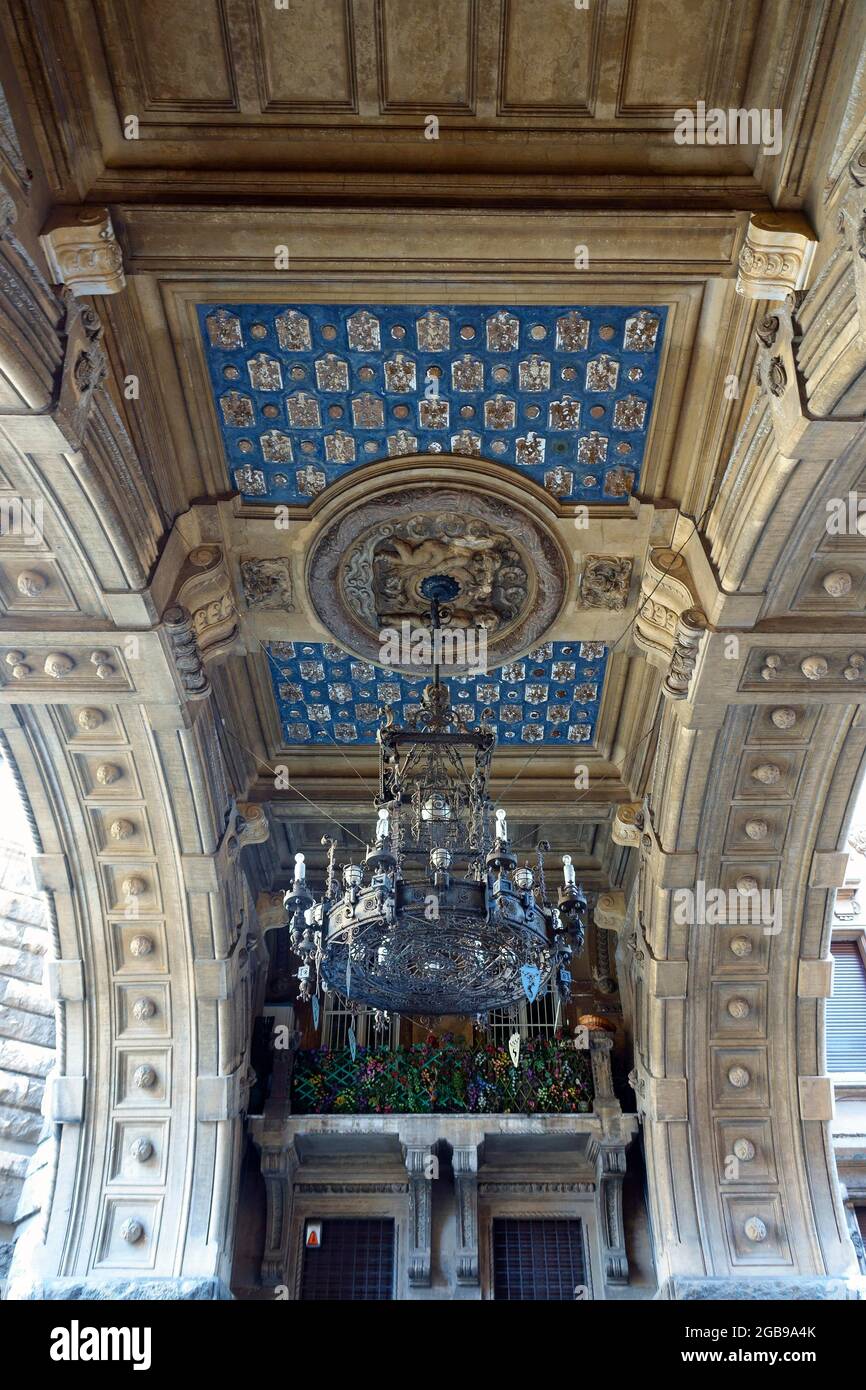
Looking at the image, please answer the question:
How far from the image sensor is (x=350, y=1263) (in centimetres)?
1276

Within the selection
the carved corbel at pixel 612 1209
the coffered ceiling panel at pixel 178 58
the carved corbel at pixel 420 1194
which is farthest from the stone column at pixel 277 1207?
the coffered ceiling panel at pixel 178 58

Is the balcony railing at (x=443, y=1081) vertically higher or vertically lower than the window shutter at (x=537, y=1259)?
higher

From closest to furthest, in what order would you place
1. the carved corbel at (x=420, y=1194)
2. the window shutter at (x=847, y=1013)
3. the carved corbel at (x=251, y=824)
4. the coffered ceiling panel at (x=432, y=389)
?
1. the coffered ceiling panel at (x=432, y=389)
2. the carved corbel at (x=251, y=824)
3. the carved corbel at (x=420, y=1194)
4. the window shutter at (x=847, y=1013)

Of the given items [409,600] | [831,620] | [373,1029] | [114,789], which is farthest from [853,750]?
[114,789]

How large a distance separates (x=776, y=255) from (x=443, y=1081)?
947cm

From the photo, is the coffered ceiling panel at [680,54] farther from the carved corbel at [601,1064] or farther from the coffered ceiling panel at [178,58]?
the carved corbel at [601,1064]

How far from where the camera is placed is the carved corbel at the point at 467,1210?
12352 millimetres

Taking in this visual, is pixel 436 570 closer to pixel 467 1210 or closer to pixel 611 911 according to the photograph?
pixel 611 911

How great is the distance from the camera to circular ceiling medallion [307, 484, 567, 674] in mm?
9531

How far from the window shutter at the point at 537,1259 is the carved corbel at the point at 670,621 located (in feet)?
21.6

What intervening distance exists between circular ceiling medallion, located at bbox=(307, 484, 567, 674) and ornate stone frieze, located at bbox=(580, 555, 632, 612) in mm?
222

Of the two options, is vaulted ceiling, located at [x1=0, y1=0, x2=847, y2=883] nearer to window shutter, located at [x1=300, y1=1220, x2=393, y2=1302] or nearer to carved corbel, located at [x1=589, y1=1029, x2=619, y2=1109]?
carved corbel, located at [x1=589, y1=1029, x2=619, y2=1109]

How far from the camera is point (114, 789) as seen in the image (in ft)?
37.9

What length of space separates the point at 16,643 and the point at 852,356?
22.0ft
